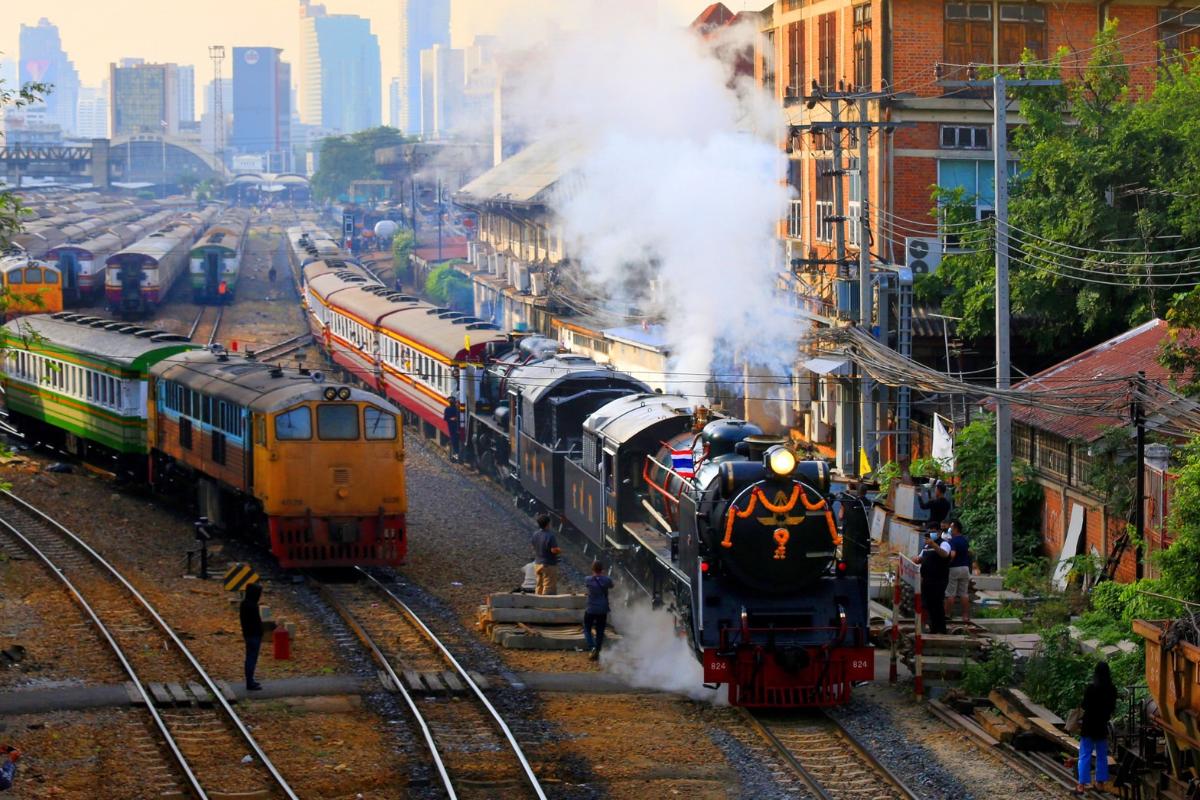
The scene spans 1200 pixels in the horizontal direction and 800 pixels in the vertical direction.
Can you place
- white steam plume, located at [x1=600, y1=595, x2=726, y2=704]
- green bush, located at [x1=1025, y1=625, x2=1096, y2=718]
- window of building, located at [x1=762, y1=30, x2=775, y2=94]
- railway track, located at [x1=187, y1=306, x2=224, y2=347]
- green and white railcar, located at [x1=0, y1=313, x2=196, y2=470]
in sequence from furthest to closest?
1. railway track, located at [x1=187, y1=306, x2=224, y2=347]
2. window of building, located at [x1=762, y1=30, x2=775, y2=94]
3. green and white railcar, located at [x1=0, y1=313, x2=196, y2=470]
4. white steam plume, located at [x1=600, y1=595, x2=726, y2=704]
5. green bush, located at [x1=1025, y1=625, x2=1096, y2=718]

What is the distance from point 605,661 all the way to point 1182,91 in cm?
1738

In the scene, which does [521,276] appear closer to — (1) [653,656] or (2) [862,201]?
(2) [862,201]

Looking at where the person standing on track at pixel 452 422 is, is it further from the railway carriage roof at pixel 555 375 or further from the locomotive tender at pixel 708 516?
the railway carriage roof at pixel 555 375

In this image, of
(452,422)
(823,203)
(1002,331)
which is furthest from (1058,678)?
(823,203)

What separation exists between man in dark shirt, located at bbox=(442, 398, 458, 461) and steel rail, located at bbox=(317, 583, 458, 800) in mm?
11214

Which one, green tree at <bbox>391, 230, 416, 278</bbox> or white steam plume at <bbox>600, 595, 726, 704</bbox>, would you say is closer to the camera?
white steam plume at <bbox>600, 595, 726, 704</bbox>

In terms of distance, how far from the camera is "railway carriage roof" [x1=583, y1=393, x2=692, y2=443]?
19.4 metres

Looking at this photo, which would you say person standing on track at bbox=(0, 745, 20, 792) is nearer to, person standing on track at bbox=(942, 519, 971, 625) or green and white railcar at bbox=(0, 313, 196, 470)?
person standing on track at bbox=(942, 519, 971, 625)

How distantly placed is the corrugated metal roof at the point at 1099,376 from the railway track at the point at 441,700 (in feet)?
27.8

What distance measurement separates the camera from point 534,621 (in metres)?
19.1

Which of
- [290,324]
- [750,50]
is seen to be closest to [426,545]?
[750,50]

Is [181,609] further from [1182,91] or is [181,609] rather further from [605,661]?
[1182,91]

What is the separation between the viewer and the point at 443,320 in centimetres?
3700

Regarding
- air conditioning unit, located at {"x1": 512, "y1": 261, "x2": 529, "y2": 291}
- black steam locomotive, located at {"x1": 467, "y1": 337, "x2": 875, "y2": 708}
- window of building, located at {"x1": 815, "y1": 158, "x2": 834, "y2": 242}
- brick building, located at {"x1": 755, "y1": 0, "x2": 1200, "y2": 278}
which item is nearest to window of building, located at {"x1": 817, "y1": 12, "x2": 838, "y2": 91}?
brick building, located at {"x1": 755, "y1": 0, "x2": 1200, "y2": 278}
